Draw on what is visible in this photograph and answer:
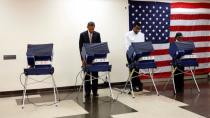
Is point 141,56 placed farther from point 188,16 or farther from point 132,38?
point 188,16

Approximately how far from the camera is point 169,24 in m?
8.07

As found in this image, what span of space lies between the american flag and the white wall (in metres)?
0.54

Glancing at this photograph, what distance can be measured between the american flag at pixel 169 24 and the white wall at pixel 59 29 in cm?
54

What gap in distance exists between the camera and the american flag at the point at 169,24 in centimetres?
778

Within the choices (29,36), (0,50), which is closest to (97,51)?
(29,36)

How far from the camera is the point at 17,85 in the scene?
6.76m

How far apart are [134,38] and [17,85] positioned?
289cm

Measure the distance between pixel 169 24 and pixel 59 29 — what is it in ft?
10.1

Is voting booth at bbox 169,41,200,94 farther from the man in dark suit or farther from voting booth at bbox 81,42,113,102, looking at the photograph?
the man in dark suit

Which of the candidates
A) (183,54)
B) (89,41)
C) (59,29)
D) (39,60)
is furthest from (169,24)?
A: (39,60)

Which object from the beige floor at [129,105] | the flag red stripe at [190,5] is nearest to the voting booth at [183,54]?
the beige floor at [129,105]

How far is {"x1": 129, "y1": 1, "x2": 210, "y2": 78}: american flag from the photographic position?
7.78 metres

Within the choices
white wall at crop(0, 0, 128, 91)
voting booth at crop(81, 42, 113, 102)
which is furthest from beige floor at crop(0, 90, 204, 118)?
white wall at crop(0, 0, 128, 91)

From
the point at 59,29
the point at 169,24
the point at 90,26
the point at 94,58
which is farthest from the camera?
the point at 169,24
